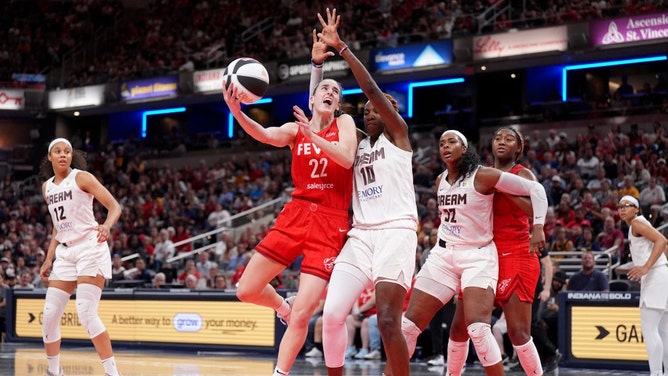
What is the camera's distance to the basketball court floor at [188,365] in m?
11.7

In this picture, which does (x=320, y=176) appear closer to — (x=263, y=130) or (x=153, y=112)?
(x=263, y=130)

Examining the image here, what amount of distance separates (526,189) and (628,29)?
701 inches

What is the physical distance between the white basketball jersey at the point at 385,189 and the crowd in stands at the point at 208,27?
730 inches

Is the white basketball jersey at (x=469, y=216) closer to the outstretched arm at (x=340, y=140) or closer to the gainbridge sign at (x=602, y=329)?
the outstretched arm at (x=340, y=140)

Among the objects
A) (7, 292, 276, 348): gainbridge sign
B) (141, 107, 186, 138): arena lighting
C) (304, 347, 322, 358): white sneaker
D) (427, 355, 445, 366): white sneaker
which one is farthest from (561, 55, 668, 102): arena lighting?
(427, 355, 445, 366): white sneaker

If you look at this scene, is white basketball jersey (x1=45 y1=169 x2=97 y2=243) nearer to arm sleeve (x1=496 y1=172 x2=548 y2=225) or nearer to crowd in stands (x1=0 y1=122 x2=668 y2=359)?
arm sleeve (x1=496 y1=172 x2=548 y2=225)

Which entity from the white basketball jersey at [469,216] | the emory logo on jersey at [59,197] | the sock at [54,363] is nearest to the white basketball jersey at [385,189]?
the white basketball jersey at [469,216]

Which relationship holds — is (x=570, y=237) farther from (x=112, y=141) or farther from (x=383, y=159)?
(x=112, y=141)

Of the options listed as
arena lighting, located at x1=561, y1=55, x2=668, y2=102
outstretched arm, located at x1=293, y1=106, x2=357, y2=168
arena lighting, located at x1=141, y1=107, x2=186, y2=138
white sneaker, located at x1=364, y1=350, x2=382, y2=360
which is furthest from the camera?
arena lighting, located at x1=141, y1=107, x2=186, y2=138

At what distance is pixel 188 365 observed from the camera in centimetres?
1316

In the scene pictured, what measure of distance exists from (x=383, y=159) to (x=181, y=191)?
75.4ft

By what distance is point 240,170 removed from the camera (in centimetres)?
3009

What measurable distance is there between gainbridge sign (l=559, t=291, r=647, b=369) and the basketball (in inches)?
316

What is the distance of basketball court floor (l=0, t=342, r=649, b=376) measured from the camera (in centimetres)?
1169
